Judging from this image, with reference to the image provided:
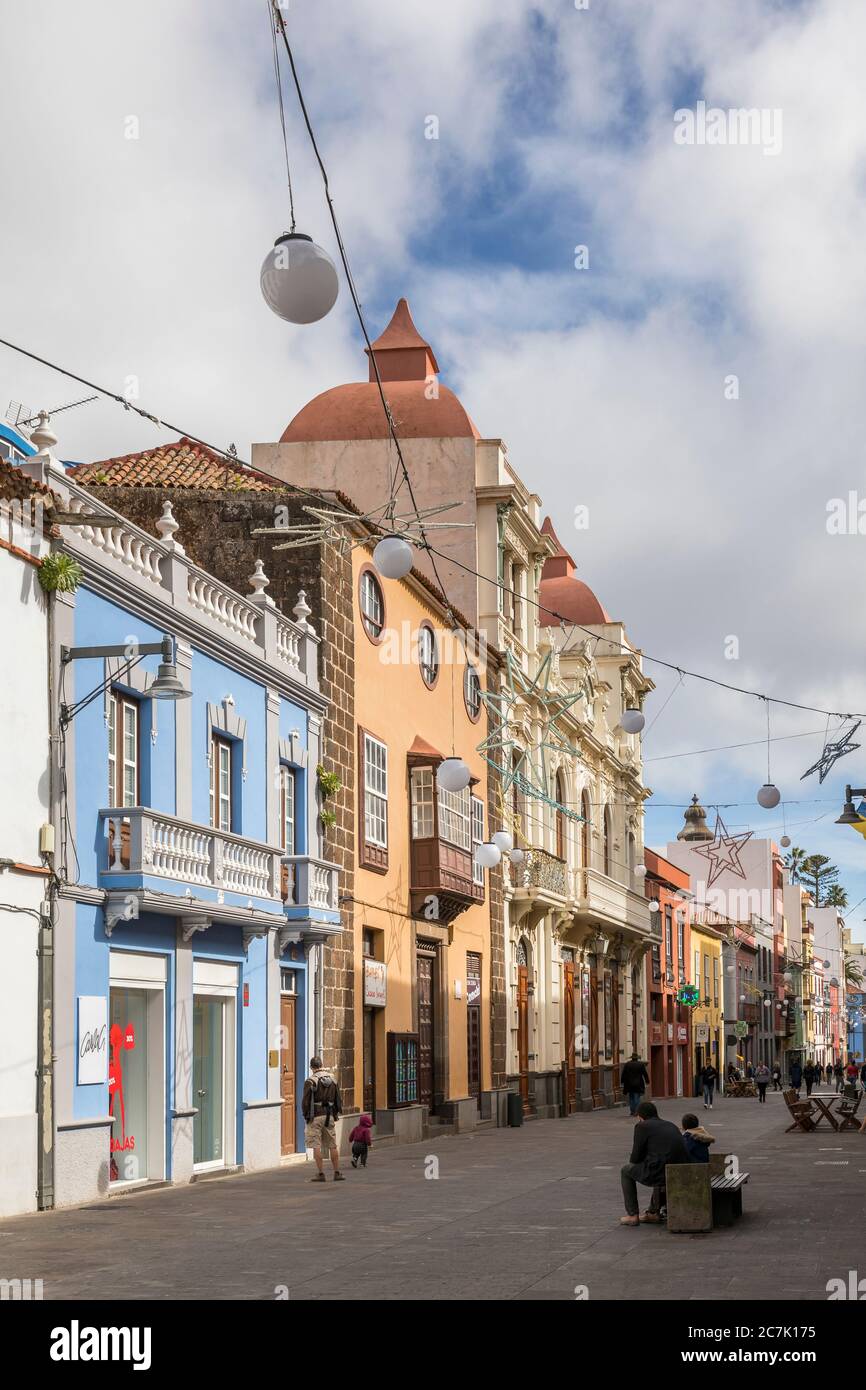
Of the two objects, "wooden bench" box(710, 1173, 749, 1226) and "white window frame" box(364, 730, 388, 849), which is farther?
"white window frame" box(364, 730, 388, 849)

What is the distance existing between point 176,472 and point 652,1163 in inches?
638

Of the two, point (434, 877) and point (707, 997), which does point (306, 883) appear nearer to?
point (434, 877)

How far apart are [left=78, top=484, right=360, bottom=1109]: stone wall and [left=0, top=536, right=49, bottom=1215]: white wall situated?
348 inches

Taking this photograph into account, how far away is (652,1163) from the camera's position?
50.7ft

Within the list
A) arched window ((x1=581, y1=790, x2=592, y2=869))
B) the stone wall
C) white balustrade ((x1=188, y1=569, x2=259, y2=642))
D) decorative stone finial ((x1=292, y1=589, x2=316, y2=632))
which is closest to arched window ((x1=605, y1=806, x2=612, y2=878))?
arched window ((x1=581, y1=790, x2=592, y2=869))

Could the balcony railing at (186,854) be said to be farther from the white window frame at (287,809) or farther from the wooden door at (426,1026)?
the wooden door at (426,1026)

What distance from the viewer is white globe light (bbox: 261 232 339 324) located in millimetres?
10641

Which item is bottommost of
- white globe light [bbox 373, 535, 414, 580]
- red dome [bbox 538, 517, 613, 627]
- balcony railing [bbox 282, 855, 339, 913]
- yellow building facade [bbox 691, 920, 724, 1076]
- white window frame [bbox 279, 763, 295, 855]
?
yellow building facade [bbox 691, 920, 724, 1076]

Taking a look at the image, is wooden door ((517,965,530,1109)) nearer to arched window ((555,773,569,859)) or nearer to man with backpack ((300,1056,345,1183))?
arched window ((555,773,569,859))

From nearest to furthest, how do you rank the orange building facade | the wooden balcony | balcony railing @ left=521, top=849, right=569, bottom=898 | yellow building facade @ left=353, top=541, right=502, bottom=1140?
yellow building facade @ left=353, top=541, right=502, bottom=1140 < the wooden balcony < balcony railing @ left=521, top=849, right=569, bottom=898 < the orange building facade

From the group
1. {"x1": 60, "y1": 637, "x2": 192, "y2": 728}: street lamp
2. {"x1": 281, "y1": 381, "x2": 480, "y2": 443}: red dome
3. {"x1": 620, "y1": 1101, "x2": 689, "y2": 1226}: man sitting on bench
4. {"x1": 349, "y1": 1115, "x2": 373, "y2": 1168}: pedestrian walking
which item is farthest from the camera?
{"x1": 281, "y1": 381, "x2": 480, "y2": 443}: red dome

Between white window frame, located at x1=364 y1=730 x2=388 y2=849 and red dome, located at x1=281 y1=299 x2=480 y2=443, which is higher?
red dome, located at x1=281 y1=299 x2=480 y2=443
